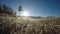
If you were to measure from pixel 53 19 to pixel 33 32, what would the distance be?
3.69 feet

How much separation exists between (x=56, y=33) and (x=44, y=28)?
0.27 m

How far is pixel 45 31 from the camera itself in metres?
2.20

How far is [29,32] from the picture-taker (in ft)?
6.98

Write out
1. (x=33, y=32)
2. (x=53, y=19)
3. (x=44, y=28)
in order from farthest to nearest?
(x=53, y=19) → (x=44, y=28) → (x=33, y=32)

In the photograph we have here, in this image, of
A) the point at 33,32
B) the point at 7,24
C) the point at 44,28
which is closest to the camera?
the point at 33,32

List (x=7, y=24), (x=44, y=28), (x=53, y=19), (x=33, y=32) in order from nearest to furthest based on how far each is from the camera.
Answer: (x=33, y=32) < (x=44, y=28) < (x=7, y=24) < (x=53, y=19)

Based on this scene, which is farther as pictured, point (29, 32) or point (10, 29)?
point (10, 29)

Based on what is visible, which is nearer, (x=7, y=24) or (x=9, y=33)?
(x=9, y=33)

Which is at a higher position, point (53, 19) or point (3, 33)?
point (53, 19)

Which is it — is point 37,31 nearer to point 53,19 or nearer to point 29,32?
point 29,32

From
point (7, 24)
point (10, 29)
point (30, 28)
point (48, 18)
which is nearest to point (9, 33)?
point (10, 29)

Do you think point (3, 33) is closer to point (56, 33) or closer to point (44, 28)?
point (44, 28)

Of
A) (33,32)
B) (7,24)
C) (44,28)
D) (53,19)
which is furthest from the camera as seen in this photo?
(53,19)

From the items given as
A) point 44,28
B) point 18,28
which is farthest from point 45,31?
point 18,28
